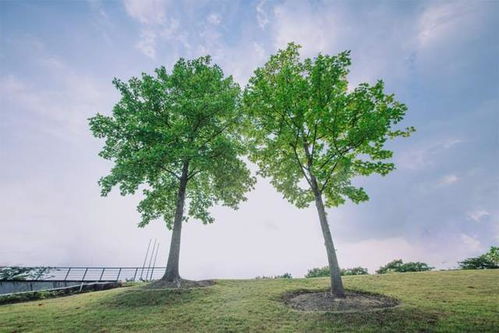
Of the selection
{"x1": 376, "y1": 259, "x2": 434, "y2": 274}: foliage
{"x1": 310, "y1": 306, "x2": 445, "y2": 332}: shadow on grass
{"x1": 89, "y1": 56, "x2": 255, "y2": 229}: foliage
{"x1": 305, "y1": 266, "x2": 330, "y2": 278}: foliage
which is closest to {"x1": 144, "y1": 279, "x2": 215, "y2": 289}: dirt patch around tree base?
{"x1": 89, "y1": 56, "x2": 255, "y2": 229}: foliage

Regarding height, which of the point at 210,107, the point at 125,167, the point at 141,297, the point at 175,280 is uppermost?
the point at 210,107

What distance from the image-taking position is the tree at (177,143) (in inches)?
561

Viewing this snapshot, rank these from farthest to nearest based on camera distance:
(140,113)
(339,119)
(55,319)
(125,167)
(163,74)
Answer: (163,74)
(140,113)
(125,167)
(339,119)
(55,319)

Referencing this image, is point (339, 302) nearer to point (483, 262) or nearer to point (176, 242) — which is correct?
point (176, 242)

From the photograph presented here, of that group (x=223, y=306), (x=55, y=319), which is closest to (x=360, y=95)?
(x=223, y=306)

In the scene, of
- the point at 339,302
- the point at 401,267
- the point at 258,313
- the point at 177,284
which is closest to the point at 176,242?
the point at 177,284

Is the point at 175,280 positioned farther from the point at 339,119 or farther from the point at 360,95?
the point at 360,95

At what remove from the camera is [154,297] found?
11133 millimetres

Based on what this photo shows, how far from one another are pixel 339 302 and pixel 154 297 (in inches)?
304

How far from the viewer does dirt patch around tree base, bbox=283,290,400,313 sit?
8922 mm

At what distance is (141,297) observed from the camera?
11195 mm

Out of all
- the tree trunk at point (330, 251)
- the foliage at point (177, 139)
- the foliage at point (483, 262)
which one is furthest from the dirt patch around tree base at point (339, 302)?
the foliage at point (483, 262)

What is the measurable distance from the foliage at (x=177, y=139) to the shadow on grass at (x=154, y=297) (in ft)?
17.5

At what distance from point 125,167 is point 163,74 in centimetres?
719
